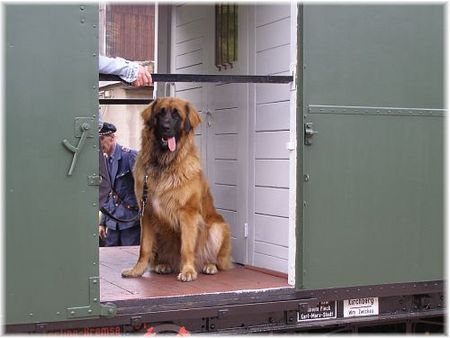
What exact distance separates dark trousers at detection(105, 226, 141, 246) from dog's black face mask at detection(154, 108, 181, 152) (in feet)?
6.85

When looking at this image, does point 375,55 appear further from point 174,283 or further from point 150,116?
point 174,283

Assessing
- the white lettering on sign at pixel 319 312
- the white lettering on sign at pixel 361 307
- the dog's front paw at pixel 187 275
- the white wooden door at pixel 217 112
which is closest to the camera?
the white lettering on sign at pixel 319 312

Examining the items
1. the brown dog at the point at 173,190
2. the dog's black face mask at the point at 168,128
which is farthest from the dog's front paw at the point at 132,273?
the dog's black face mask at the point at 168,128

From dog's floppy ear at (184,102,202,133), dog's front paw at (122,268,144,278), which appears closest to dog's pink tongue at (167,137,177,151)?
dog's floppy ear at (184,102,202,133)

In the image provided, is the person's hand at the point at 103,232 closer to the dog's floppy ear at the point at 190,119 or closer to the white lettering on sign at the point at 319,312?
the dog's floppy ear at the point at 190,119

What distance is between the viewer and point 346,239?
4.75 m

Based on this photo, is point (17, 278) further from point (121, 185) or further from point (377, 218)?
point (121, 185)

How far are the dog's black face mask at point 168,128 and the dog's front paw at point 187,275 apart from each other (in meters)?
0.91

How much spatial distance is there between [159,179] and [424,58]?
2.17 metres

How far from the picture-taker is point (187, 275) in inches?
202

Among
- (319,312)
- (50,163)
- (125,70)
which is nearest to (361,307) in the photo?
(319,312)

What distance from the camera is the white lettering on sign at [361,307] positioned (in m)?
4.95

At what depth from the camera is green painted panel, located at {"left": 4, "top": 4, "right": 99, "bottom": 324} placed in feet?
12.3

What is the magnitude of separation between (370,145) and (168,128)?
1.49 meters
